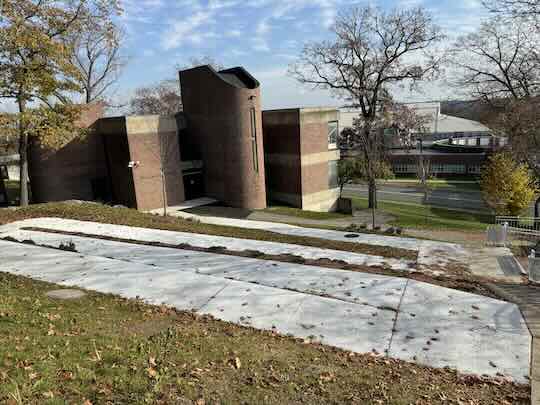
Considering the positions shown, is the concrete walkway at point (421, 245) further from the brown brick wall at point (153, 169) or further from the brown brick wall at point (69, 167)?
the brown brick wall at point (69, 167)

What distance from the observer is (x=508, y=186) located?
28828 millimetres

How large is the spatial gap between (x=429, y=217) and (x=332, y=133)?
10.4m

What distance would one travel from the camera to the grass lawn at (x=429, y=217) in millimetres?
27500

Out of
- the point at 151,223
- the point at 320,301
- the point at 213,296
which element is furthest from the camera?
the point at 151,223

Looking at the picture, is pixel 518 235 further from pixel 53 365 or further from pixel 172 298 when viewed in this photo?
pixel 53 365

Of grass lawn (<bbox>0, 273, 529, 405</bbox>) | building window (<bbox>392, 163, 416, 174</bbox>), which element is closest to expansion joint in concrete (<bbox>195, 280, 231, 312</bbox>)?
grass lawn (<bbox>0, 273, 529, 405</bbox>)

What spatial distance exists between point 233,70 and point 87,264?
79.6 feet

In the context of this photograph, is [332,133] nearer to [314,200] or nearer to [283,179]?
[283,179]

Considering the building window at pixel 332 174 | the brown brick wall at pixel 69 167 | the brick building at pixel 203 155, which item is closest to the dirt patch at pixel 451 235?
the brick building at pixel 203 155

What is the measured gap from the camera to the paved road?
4025 centimetres

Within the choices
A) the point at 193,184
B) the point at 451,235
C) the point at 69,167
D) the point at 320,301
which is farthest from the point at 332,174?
the point at 320,301

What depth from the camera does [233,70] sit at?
3159 cm

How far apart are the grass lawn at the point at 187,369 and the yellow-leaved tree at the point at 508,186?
88.3 feet

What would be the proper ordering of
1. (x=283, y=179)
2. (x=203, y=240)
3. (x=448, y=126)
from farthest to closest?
1. (x=448, y=126)
2. (x=283, y=179)
3. (x=203, y=240)
